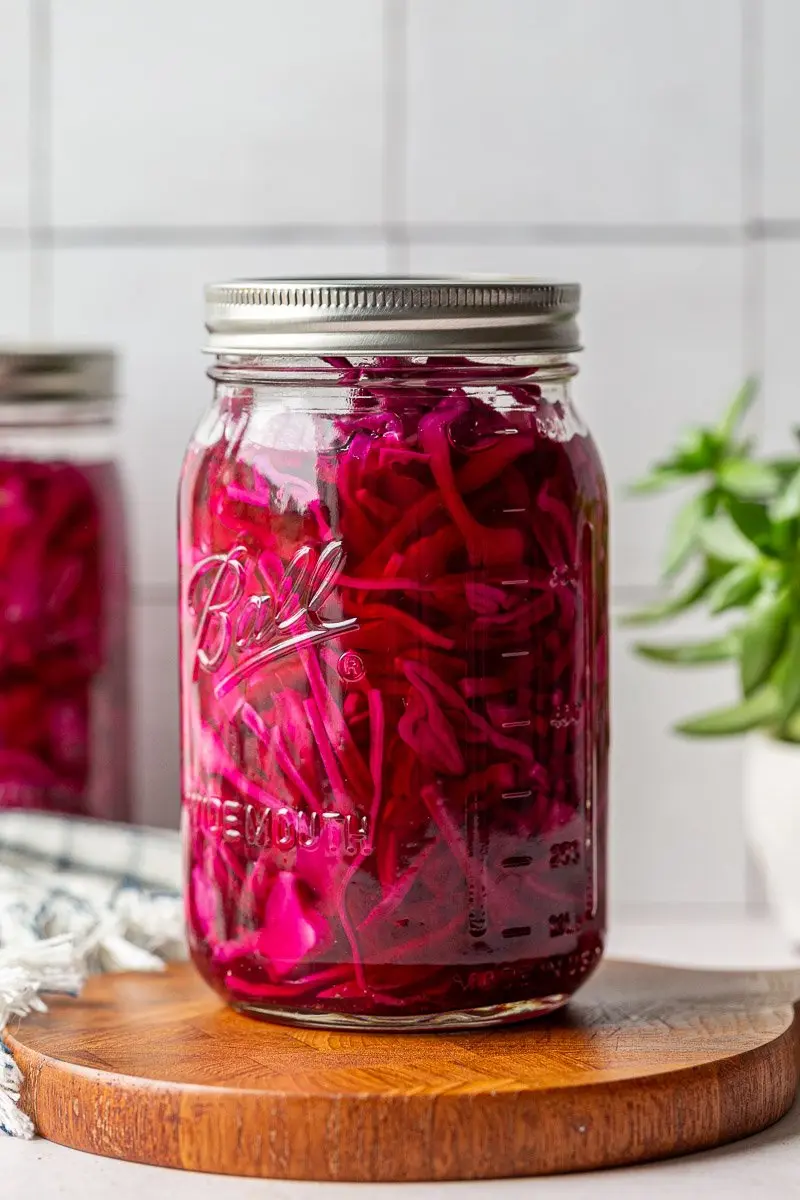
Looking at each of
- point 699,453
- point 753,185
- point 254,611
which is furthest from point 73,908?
point 753,185

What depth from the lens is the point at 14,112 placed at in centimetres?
140

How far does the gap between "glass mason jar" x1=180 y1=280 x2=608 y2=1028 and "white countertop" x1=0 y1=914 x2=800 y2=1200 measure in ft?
0.32

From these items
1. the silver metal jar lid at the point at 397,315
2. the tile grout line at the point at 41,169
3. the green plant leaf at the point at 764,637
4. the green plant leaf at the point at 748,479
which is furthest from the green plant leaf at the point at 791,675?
A: the tile grout line at the point at 41,169

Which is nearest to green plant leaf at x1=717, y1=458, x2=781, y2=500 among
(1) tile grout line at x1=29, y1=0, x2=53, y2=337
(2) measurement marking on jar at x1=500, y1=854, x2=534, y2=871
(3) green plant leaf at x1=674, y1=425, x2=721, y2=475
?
(3) green plant leaf at x1=674, y1=425, x2=721, y2=475

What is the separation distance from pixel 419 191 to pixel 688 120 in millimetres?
228

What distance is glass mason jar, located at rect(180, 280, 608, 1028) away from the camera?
76cm

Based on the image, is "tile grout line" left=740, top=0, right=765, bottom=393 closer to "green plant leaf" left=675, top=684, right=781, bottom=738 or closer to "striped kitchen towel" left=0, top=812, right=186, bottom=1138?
"green plant leaf" left=675, top=684, right=781, bottom=738

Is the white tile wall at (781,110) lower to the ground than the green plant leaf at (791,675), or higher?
higher

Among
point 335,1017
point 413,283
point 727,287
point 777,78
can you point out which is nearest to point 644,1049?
point 335,1017

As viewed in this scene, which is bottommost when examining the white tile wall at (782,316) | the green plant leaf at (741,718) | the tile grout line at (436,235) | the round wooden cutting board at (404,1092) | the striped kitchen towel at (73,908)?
the round wooden cutting board at (404,1092)

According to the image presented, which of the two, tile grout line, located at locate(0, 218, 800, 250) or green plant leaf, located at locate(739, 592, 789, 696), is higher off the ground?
tile grout line, located at locate(0, 218, 800, 250)

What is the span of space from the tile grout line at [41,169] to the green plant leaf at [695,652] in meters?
0.60

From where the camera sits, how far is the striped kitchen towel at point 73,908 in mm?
859

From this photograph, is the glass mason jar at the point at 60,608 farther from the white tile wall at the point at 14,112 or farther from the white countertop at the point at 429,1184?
the white countertop at the point at 429,1184
